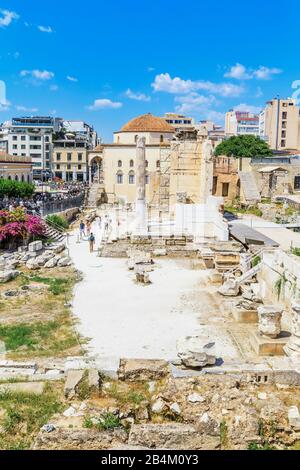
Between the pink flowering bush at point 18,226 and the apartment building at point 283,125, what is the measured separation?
69.1 m

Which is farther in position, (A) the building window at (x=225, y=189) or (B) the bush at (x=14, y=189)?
(A) the building window at (x=225, y=189)

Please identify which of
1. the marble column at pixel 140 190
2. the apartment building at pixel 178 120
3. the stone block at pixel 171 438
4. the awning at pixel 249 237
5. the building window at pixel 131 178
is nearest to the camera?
the stone block at pixel 171 438

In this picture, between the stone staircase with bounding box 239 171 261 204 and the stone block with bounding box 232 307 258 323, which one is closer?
the stone block with bounding box 232 307 258 323

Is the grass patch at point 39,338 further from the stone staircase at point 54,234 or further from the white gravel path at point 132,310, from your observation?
the stone staircase at point 54,234

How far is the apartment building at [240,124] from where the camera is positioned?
10964 centimetres

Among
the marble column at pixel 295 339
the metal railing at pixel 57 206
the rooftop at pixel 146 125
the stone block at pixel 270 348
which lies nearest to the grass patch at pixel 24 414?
the stone block at pixel 270 348

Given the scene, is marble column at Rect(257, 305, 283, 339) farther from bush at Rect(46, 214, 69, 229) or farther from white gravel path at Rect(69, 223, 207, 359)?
bush at Rect(46, 214, 69, 229)

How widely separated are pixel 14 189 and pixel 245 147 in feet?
115

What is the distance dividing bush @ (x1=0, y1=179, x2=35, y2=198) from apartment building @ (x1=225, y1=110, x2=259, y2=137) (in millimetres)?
78739

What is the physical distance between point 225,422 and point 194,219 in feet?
59.0

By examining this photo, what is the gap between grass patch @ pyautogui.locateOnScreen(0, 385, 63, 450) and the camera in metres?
7.02

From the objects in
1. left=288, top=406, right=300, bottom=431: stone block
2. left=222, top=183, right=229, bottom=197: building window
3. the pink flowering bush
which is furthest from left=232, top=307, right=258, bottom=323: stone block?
left=222, top=183, right=229, bottom=197: building window

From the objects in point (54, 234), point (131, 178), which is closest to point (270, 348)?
point (54, 234)
